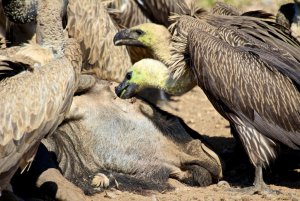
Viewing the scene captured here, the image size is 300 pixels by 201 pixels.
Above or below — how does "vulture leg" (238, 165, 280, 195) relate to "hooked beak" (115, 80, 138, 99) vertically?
below

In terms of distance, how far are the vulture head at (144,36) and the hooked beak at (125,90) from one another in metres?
0.54

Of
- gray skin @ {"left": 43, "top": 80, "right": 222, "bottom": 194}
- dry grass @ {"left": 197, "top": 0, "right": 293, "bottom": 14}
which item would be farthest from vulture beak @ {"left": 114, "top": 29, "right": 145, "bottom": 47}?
dry grass @ {"left": 197, "top": 0, "right": 293, "bottom": 14}

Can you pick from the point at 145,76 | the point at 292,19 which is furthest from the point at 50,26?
the point at 292,19

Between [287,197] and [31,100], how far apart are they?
2225 millimetres

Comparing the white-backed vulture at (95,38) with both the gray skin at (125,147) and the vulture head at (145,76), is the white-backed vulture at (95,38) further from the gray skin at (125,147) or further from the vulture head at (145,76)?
the gray skin at (125,147)

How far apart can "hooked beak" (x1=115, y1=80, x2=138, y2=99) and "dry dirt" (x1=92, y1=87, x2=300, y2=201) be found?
873 millimetres

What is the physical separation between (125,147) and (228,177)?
40.7 inches

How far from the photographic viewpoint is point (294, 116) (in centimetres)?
871

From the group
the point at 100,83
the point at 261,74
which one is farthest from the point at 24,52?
the point at 261,74

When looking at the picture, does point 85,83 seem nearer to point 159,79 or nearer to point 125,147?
point 125,147

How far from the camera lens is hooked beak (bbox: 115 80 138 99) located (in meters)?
9.19

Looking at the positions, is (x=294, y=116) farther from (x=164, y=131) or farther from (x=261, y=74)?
(x=164, y=131)

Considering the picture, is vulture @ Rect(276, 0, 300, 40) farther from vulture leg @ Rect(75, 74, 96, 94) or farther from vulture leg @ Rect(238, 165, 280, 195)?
vulture leg @ Rect(75, 74, 96, 94)

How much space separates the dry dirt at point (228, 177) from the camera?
27.4ft
